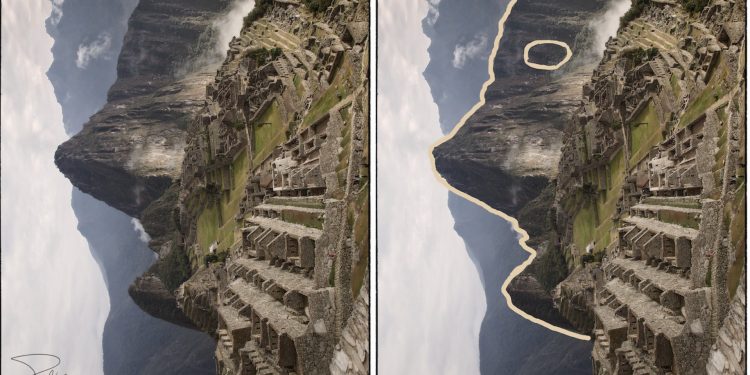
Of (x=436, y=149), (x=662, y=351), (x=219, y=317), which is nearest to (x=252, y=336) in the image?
(x=219, y=317)

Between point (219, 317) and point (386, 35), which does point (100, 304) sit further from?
point (386, 35)

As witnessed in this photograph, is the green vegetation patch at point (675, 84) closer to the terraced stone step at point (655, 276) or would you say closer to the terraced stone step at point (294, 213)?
the terraced stone step at point (655, 276)

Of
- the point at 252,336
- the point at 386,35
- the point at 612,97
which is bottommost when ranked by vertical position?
the point at 252,336

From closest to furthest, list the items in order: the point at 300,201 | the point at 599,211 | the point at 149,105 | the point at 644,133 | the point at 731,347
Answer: the point at 731,347 → the point at 644,133 → the point at 300,201 → the point at 599,211 → the point at 149,105

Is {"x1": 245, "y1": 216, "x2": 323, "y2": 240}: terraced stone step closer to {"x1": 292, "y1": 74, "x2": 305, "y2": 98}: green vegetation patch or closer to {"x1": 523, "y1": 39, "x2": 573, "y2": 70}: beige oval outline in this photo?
{"x1": 292, "y1": 74, "x2": 305, "y2": 98}: green vegetation patch

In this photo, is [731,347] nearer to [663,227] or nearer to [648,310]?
[648,310]
